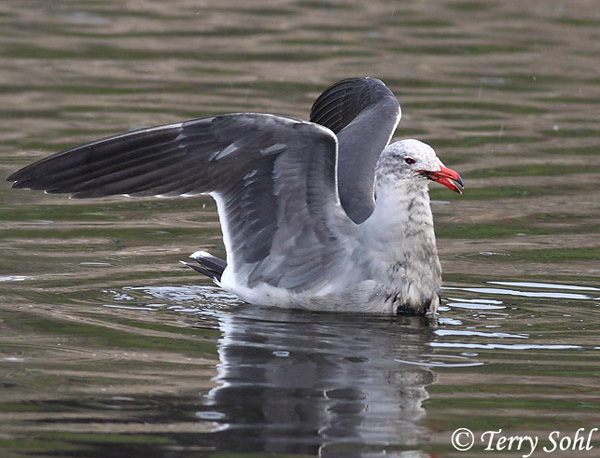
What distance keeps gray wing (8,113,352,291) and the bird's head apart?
1.40 feet

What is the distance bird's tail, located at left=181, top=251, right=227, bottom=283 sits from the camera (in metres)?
9.30

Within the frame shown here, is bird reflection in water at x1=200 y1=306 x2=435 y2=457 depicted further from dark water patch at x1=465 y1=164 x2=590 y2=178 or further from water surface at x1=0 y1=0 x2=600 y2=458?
dark water patch at x1=465 y1=164 x2=590 y2=178

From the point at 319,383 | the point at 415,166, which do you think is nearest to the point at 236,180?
the point at 415,166

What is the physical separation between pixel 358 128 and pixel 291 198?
1.49 meters

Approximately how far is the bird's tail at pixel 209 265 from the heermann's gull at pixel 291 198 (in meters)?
0.30

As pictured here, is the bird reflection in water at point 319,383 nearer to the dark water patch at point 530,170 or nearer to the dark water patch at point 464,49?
the dark water patch at point 530,170

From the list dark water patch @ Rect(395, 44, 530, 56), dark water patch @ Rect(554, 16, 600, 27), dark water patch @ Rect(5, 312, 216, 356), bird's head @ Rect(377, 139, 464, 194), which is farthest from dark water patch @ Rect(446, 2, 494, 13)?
dark water patch @ Rect(5, 312, 216, 356)

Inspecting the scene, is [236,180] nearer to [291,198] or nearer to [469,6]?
[291,198]

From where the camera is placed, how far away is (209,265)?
9.38m

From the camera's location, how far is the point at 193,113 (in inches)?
586

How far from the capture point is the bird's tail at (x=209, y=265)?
9.30 m

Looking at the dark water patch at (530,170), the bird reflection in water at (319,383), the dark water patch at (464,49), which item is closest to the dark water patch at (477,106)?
the dark water patch at (530,170)

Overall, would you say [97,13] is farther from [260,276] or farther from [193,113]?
[260,276]

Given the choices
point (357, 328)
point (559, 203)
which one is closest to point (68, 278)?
point (357, 328)
